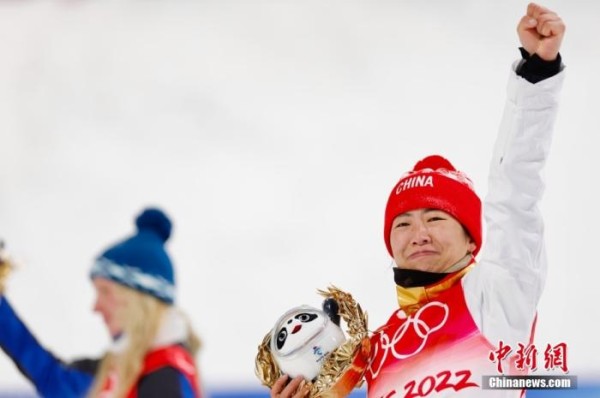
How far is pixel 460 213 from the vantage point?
1656mm

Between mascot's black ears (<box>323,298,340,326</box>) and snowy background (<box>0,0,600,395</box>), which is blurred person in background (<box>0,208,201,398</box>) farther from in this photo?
mascot's black ears (<box>323,298,340,326</box>)

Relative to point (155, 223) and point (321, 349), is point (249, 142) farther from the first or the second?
point (321, 349)

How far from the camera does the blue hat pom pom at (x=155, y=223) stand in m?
2.16

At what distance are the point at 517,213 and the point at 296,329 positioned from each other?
0.47 meters

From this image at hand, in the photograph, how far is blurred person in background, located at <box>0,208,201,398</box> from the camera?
202cm

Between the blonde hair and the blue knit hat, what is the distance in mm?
22

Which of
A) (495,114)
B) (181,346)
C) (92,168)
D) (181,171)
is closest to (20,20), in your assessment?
(92,168)

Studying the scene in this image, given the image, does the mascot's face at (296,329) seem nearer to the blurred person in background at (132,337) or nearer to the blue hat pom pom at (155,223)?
the blurred person in background at (132,337)

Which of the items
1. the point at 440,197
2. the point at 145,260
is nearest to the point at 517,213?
the point at 440,197

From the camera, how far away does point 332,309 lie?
1.69m

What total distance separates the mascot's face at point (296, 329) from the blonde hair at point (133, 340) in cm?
50

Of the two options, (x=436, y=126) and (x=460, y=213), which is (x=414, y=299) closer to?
(x=460, y=213)

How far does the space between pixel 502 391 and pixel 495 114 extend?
1006 mm

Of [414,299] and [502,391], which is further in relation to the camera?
[414,299]
